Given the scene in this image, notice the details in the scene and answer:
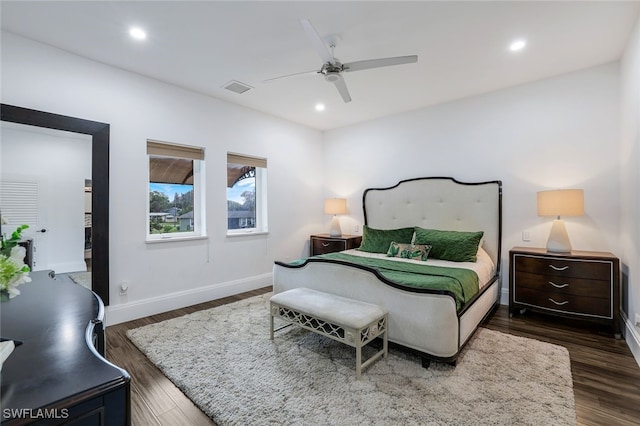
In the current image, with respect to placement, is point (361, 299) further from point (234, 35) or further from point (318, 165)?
point (318, 165)

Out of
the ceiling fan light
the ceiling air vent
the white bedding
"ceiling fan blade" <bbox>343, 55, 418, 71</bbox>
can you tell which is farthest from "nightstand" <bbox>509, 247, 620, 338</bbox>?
the ceiling air vent

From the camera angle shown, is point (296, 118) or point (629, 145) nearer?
point (629, 145)

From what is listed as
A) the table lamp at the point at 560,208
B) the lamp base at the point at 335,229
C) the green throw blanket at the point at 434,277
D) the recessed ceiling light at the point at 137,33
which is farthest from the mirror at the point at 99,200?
the table lamp at the point at 560,208

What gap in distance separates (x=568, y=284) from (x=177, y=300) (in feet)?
13.9

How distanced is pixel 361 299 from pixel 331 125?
11.7 ft

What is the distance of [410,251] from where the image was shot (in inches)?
138

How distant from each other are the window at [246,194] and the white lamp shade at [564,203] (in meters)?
3.59

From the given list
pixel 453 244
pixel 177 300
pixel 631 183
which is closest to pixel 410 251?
pixel 453 244

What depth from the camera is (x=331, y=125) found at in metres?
5.20

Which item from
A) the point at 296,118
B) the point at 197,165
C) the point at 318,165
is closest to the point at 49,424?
the point at 197,165

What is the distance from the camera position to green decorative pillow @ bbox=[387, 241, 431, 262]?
11.3 ft

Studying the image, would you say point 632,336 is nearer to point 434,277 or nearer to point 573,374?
point 573,374

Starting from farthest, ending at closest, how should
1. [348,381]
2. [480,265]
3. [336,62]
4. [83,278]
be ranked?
[480,265]
[83,278]
[336,62]
[348,381]

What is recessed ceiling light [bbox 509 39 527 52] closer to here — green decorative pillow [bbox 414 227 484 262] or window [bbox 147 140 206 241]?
green decorative pillow [bbox 414 227 484 262]
